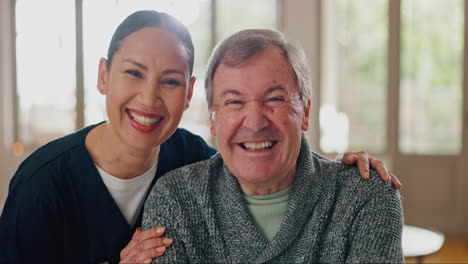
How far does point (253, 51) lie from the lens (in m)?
1.32

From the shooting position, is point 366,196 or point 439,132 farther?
point 439,132

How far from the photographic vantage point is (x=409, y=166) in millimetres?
5129

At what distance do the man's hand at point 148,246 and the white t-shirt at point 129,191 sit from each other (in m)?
0.27

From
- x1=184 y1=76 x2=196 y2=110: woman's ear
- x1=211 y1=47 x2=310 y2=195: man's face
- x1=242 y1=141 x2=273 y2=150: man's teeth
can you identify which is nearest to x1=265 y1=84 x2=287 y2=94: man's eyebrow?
x1=211 y1=47 x2=310 y2=195: man's face

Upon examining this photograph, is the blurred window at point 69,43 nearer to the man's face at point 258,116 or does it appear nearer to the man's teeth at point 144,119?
the man's teeth at point 144,119

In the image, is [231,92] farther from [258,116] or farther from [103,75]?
[103,75]

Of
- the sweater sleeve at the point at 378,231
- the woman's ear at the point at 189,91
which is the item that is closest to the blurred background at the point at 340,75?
the woman's ear at the point at 189,91

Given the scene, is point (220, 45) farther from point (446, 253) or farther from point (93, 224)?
point (446, 253)

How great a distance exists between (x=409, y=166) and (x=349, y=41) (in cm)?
151

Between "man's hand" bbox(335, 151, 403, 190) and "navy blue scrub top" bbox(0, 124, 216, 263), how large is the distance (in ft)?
2.38

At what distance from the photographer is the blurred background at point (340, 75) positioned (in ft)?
16.6

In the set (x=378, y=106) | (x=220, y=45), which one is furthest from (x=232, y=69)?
(x=378, y=106)

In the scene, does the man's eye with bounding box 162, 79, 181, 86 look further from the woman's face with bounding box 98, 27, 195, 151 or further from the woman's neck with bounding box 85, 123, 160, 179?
the woman's neck with bounding box 85, 123, 160, 179

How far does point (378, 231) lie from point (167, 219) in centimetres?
57
